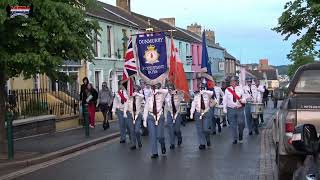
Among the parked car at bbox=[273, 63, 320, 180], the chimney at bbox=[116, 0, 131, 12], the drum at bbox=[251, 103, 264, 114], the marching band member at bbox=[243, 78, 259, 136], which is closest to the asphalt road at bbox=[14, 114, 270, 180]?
the parked car at bbox=[273, 63, 320, 180]

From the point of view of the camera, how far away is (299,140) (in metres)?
4.52

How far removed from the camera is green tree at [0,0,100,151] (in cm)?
1255

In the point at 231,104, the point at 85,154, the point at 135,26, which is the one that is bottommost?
the point at 85,154

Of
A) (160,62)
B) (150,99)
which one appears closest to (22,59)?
(150,99)

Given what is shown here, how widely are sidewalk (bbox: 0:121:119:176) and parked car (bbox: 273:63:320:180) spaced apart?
608 centimetres

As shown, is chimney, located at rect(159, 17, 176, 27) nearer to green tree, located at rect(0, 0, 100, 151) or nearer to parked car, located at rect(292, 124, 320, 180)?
green tree, located at rect(0, 0, 100, 151)

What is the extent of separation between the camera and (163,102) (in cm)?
1417

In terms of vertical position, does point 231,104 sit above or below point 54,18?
below

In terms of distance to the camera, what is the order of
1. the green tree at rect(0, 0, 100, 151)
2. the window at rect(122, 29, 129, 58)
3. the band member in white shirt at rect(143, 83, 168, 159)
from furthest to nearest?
the window at rect(122, 29, 129, 58) → the band member in white shirt at rect(143, 83, 168, 159) → the green tree at rect(0, 0, 100, 151)

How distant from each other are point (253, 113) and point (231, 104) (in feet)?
8.62

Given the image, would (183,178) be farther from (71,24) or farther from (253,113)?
(253,113)

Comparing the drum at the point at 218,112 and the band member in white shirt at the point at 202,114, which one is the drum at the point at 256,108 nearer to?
the drum at the point at 218,112

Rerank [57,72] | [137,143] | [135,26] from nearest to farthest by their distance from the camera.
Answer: [57,72], [137,143], [135,26]

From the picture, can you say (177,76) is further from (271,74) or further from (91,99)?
(271,74)
